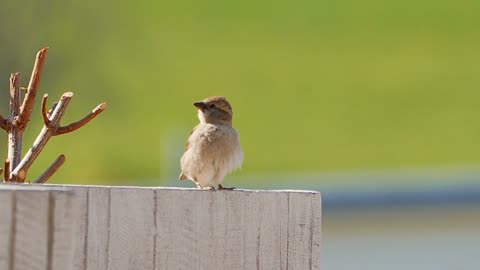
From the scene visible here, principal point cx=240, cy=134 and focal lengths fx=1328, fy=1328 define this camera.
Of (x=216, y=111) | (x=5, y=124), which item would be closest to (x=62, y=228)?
(x=5, y=124)

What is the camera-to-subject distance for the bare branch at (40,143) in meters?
3.66

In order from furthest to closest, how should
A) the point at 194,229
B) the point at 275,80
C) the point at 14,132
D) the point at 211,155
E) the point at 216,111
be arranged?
1. the point at 275,80
2. the point at 216,111
3. the point at 211,155
4. the point at 14,132
5. the point at 194,229

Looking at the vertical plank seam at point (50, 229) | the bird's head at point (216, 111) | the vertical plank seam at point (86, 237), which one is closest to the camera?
the vertical plank seam at point (50, 229)

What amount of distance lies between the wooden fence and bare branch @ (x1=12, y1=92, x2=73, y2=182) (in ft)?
1.76

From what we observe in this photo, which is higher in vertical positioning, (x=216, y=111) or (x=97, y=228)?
(x=216, y=111)

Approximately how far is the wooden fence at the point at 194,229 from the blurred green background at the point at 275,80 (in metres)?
14.9

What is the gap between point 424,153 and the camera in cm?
2338

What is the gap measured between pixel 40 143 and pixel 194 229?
0.68 meters

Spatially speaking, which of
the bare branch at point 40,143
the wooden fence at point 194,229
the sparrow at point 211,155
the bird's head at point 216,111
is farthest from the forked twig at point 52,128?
the bird's head at point 216,111

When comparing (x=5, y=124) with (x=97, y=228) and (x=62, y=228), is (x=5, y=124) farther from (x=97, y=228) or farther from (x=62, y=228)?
(x=62, y=228)

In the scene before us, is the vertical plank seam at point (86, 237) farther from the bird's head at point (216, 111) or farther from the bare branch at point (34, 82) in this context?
the bird's head at point (216, 111)

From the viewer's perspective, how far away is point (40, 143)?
3.77 meters

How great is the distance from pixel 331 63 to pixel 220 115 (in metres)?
22.6

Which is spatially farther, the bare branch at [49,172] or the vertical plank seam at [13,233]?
the bare branch at [49,172]
